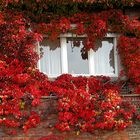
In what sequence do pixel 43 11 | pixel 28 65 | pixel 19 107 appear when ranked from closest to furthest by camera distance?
1. pixel 19 107
2. pixel 28 65
3. pixel 43 11

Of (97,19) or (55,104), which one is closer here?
(55,104)

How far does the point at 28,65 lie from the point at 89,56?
2562 mm

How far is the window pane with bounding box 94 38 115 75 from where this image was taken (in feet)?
54.7

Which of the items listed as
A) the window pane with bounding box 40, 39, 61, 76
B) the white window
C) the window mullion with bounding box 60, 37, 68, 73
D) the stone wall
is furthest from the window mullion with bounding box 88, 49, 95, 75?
the stone wall

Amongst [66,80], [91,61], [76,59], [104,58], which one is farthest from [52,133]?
[104,58]

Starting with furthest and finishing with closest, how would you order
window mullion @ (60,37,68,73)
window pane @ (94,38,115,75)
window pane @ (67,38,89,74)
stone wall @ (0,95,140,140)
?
window pane @ (94,38,115,75) < window pane @ (67,38,89,74) < window mullion @ (60,37,68,73) < stone wall @ (0,95,140,140)

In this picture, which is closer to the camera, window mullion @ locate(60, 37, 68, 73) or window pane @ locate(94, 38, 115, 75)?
window mullion @ locate(60, 37, 68, 73)

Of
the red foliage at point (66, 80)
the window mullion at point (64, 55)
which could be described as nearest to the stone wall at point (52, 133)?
the red foliage at point (66, 80)

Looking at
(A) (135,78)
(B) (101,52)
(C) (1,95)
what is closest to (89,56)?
(B) (101,52)

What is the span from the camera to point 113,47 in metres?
16.9

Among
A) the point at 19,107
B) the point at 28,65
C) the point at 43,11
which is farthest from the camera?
the point at 43,11

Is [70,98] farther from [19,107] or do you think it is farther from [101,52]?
[101,52]

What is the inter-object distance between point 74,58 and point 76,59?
8 cm

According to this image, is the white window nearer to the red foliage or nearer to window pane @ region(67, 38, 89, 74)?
window pane @ region(67, 38, 89, 74)
